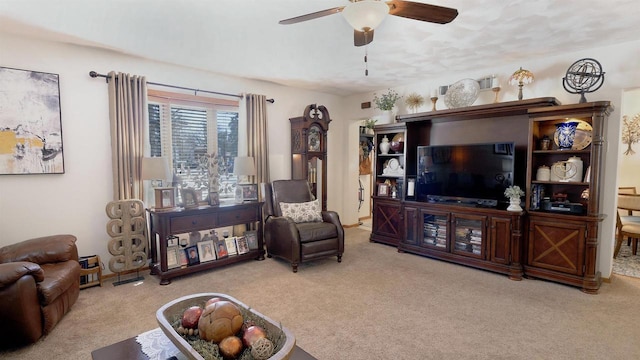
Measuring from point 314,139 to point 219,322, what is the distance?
4036mm

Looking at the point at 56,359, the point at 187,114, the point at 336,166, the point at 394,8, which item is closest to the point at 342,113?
the point at 336,166

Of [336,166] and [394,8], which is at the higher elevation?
[394,8]

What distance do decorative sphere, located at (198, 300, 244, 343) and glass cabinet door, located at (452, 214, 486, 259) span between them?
11.2ft

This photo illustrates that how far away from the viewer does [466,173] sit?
14.0 ft

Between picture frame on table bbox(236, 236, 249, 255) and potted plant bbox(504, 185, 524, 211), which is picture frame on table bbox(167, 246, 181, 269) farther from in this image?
potted plant bbox(504, 185, 524, 211)

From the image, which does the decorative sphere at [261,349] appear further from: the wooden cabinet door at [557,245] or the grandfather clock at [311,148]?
the grandfather clock at [311,148]

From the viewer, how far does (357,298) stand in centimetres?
317

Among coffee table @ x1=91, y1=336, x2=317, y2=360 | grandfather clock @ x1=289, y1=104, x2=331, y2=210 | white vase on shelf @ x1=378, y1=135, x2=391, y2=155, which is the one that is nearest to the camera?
A: coffee table @ x1=91, y1=336, x2=317, y2=360

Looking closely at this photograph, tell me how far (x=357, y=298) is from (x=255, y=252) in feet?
5.60

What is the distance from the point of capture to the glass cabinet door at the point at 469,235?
401 centimetres

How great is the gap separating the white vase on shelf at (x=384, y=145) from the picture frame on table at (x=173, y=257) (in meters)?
3.34

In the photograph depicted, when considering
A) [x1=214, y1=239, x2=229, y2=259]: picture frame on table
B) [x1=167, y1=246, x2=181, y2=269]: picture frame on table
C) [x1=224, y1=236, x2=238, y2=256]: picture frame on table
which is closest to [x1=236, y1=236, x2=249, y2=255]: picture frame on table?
[x1=224, y1=236, x2=238, y2=256]: picture frame on table

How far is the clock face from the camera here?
A: 5242mm

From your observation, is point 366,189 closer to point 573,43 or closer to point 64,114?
point 573,43
